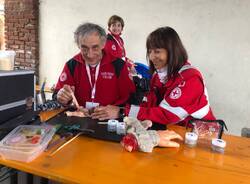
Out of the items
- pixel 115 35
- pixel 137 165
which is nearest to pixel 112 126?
pixel 137 165

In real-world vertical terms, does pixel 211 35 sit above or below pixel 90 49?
above

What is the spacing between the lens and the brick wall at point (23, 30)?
4.19 m

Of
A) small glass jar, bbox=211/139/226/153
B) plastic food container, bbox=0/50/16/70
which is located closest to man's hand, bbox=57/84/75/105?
plastic food container, bbox=0/50/16/70

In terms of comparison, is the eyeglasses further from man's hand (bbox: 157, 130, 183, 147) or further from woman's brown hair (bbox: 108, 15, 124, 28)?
woman's brown hair (bbox: 108, 15, 124, 28)

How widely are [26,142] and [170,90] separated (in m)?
0.80

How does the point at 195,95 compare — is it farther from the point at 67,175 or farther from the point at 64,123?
the point at 67,175

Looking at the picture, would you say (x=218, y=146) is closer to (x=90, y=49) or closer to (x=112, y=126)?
(x=112, y=126)

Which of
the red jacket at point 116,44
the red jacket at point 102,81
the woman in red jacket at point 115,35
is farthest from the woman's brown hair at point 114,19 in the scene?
the red jacket at point 102,81

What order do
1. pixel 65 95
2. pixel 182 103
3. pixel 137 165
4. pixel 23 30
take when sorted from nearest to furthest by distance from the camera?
pixel 137 165 < pixel 182 103 < pixel 65 95 < pixel 23 30

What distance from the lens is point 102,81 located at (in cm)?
198

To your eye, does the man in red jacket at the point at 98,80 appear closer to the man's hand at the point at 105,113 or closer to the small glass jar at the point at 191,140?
the man's hand at the point at 105,113

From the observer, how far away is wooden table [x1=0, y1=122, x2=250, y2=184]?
935mm

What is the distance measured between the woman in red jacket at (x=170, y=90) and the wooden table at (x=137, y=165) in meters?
0.25

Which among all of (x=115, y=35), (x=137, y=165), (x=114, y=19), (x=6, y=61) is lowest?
(x=137, y=165)
